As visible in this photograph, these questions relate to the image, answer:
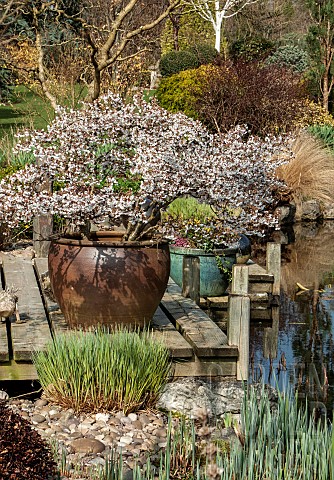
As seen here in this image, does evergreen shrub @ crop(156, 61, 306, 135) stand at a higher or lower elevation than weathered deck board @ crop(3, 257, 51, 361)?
higher

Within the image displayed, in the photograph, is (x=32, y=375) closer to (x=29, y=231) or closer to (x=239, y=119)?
(x=29, y=231)

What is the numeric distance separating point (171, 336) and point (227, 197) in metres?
1.11

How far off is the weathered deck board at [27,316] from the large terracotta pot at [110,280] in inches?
12.8

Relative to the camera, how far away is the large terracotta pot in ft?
18.9

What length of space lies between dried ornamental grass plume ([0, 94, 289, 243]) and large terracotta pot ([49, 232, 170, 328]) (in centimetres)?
20

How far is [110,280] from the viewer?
18.9ft

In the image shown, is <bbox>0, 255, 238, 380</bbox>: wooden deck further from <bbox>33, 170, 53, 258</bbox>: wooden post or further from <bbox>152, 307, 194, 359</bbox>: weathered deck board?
<bbox>33, 170, 53, 258</bbox>: wooden post

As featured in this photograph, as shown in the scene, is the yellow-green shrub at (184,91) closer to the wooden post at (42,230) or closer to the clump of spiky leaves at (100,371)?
the wooden post at (42,230)

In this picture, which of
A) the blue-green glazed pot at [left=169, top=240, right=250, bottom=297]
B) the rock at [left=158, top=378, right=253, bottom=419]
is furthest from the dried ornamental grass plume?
the blue-green glazed pot at [left=169, top=240, right=250, bottom=297]

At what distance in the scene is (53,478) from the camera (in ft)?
12.0

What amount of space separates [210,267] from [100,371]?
14.1 feet

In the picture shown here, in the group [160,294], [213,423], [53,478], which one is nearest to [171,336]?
[160,294]

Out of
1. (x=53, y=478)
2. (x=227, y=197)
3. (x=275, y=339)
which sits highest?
(x=227, y=197)

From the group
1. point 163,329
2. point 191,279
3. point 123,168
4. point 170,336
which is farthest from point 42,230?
point 170,336
